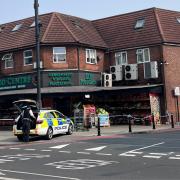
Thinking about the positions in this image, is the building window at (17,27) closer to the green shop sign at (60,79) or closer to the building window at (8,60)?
the building window at (8,60)

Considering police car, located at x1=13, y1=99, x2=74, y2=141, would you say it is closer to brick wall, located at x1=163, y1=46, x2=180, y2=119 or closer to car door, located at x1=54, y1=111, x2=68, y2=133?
car door, located at x1=54, y1=111, x2=68, y2=133

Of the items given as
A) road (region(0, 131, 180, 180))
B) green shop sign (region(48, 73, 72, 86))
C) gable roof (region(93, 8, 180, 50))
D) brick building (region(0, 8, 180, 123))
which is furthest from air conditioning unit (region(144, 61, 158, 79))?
road (region(0, 131, 180, 180))

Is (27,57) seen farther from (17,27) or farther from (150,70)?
(150,70)

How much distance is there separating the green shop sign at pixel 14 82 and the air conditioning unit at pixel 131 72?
26.0 ft

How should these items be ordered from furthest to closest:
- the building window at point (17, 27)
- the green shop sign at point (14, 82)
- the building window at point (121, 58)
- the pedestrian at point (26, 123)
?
the building window at point (17, 27)
the building window at point (121, 58)
the green shop sign at point (14, 82)
the pedestrian at point (26, 123)

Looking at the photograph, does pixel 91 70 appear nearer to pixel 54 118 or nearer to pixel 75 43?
pixel 75 43

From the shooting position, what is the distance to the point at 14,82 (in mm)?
34469

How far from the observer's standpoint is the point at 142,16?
1463 inches

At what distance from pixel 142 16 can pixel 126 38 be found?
2693mm

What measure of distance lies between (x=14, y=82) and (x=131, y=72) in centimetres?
966

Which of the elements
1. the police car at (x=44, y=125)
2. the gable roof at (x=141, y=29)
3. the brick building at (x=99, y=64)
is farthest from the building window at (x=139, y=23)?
the police car at (x=44, y=125)

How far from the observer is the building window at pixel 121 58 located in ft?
117

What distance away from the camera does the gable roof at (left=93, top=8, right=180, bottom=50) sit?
34438 millimetres

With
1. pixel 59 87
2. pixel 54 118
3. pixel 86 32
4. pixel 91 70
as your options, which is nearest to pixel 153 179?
pixel 54 118
